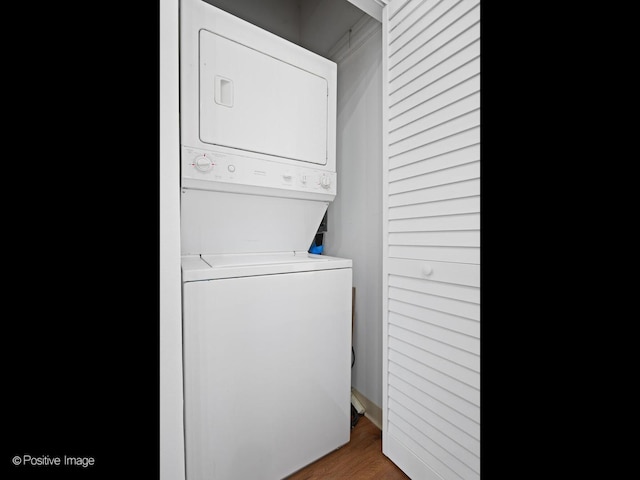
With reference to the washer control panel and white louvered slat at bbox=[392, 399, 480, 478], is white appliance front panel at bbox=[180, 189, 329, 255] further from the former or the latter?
white louvered slat at bbox=[392, 399, 480, 478]

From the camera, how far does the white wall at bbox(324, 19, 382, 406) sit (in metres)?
1.85

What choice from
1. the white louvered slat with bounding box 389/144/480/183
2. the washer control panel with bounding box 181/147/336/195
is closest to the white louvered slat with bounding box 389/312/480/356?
the white louvered slat with bounding box 389/144/480/183

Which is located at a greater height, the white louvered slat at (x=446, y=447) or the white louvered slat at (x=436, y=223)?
the white louvered slat at (x=436, y=223)

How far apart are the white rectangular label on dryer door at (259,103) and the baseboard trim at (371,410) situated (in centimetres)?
132

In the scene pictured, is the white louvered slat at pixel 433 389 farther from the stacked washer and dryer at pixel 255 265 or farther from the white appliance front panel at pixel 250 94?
the white appliance front panel at pixel 250 94

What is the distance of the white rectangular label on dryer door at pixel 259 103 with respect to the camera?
1357 mm

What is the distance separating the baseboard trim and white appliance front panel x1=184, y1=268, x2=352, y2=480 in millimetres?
241

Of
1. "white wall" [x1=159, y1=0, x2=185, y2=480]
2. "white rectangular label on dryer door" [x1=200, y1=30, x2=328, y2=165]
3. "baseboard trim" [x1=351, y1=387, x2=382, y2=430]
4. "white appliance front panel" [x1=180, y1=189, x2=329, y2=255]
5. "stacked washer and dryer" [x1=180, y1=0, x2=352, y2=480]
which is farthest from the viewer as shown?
"baseboard trim" [x1=351, y1=387, x2=382, y2=430]

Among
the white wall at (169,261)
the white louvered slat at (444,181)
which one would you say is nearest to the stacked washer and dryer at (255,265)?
the white wall at (169,261)
